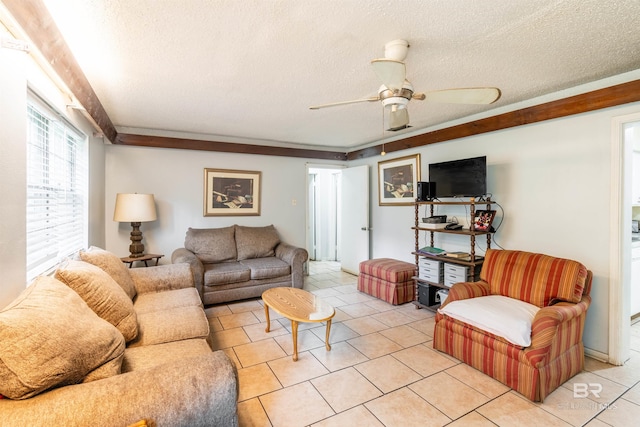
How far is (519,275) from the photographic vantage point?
2.56m

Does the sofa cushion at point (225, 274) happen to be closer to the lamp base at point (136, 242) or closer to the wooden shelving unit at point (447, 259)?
the lamp base at point (136, 242)

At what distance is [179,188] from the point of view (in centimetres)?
433

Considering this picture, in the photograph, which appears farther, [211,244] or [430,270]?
[211,244]

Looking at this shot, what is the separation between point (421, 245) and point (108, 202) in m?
4.24

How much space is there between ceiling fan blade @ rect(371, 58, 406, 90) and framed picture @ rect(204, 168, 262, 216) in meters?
3.43

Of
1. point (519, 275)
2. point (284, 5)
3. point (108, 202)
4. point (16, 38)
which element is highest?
point (284, 5)

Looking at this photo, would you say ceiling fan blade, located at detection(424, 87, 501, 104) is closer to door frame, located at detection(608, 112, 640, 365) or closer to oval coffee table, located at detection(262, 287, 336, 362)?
door frame, located at detection(608, 112, 640, 365)

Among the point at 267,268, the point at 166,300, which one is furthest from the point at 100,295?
the point at 267,268

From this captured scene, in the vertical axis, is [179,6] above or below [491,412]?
above

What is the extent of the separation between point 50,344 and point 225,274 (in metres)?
2.66

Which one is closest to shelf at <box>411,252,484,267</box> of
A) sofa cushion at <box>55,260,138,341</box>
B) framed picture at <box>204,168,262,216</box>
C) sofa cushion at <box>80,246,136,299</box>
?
framed picture at <box>204,168,262,216</box>

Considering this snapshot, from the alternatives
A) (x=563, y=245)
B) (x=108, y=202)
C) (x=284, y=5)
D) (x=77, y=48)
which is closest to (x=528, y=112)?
(x=563, y=245)

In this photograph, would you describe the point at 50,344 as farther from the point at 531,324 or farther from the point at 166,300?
the point at 531,324

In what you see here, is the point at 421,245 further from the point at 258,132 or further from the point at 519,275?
the point at 258,132
